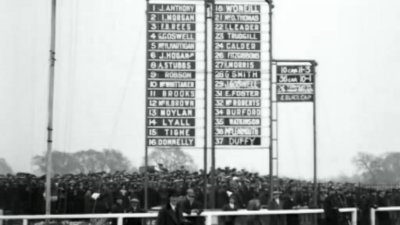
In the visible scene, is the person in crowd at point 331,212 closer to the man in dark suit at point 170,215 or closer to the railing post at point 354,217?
the railing post at point 354,217

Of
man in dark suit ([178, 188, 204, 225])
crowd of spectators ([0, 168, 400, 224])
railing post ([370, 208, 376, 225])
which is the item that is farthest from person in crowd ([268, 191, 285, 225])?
railing post ([370, 208, 376, 225])

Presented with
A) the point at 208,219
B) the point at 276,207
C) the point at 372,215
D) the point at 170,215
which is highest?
the point at 170,215

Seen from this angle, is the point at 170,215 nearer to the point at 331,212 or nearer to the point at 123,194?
the point at 331,212

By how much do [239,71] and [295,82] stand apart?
2.43 metres

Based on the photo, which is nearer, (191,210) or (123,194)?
(191,210)

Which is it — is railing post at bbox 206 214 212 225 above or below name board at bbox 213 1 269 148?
below

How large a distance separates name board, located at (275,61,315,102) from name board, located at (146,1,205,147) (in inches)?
124

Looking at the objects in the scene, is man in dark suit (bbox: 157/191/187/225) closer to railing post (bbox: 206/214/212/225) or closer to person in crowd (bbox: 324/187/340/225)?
railing post (bbox: 206/214/212/225)

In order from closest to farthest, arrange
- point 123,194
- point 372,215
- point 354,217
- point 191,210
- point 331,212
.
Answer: point 191,210, point 331,212, point 354,217, point 372,215, point 123,194

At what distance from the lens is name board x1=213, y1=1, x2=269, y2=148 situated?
16.3m

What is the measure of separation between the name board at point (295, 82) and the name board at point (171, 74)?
A: 3.15 m

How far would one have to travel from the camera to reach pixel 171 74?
1586cm

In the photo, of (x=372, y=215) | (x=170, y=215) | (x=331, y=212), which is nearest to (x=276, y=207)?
(x=331, y=212)

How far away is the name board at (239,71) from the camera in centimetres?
1630
